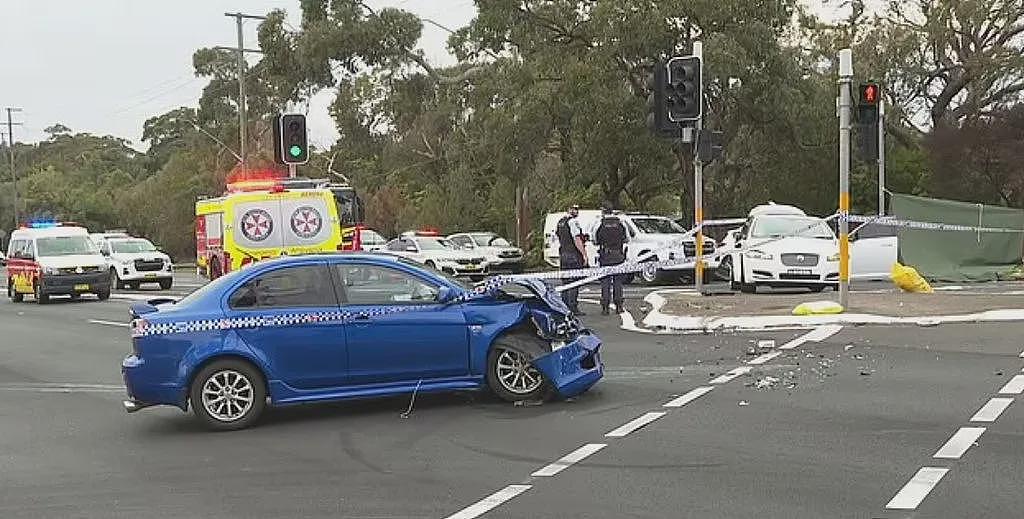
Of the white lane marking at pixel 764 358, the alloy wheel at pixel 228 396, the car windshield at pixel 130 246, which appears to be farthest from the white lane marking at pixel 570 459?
the car windshield at pixel 130 246

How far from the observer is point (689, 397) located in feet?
33.9

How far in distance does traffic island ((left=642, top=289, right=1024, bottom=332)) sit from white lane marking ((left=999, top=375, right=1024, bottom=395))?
4.35 metres

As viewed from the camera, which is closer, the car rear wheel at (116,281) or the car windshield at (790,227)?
the car windshield at (790,227)

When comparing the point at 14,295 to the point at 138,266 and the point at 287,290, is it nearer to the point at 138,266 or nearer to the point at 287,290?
the point at 138,266

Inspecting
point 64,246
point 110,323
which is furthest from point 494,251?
point 110,323

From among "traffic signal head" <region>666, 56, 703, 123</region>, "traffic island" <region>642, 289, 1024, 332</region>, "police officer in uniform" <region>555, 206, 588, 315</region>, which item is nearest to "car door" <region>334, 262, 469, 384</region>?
"traffic island" <region>642, 289, 1024, 332</region>

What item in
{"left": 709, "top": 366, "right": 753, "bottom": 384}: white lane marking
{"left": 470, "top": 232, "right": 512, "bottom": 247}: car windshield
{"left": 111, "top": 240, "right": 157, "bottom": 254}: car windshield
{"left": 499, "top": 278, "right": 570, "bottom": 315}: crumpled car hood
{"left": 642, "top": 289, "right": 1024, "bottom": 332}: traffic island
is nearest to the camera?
{"left": 499, "top": 278, "right": 570, "bottom": 315}: crumpled car hood

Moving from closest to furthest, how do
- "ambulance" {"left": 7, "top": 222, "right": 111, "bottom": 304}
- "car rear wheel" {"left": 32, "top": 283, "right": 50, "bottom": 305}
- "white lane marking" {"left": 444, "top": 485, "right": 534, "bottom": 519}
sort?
1. "white lane marking" {"left": 444, "top": 485, "right": 534, "bottom": 519}
2. "ambulance" {"left": 7, "top": 222, "right": 111, "bottom": 304}
3. "car rear wheel" {"left": 32, "top": 283, "right": 50, "bottom": 305}

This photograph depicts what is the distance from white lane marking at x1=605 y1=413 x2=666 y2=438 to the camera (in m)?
8.83

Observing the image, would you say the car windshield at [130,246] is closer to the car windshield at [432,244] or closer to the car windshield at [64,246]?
the car windshield at [64,246]

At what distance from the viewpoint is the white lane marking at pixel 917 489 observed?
6.54 meters

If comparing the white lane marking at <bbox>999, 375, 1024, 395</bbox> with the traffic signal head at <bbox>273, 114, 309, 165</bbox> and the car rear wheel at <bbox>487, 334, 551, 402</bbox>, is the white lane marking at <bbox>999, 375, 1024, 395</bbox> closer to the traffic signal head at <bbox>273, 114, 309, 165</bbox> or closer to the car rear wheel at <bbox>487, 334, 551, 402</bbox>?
the car rear wheel at <bbox>487, 334, 551, 402</bbox>

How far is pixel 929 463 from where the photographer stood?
7.51 metres

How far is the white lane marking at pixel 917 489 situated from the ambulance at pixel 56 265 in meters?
24.4
